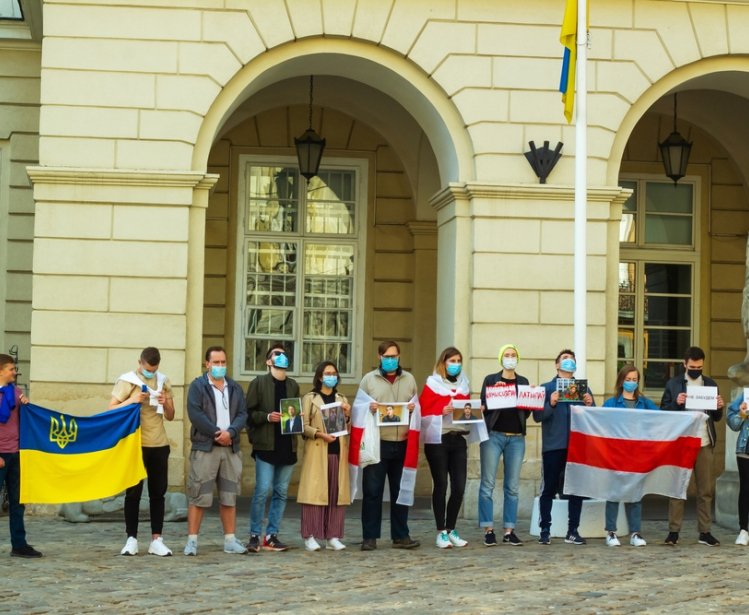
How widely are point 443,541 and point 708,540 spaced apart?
7.38 ft

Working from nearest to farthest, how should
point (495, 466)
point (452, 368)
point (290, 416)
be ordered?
point (290, 416)
point (452, 368)
point (495, 466)

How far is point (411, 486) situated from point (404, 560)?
2.80 ft

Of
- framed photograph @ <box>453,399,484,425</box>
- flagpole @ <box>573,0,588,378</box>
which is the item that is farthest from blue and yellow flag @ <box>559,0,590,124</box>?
framed photograph @ <box>453,399,484,425</box>

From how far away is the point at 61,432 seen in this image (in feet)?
35.7

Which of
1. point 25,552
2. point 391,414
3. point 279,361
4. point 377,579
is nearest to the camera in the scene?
point 377,579

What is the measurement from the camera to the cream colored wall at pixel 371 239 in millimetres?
17062

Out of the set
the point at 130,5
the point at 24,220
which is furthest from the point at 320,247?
the point at 130,5

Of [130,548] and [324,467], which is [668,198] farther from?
[130,548]

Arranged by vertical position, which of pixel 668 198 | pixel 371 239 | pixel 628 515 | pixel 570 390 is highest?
pixel 668 198

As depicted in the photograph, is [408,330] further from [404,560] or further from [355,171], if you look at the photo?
[404,560]

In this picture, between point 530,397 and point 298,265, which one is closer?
point 530,397

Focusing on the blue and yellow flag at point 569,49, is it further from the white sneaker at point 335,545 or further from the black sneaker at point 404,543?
the white sneaker at point 335,545

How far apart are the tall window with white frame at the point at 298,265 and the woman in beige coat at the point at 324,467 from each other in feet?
19.4

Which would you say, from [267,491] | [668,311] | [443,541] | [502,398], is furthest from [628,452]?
[668,311]
